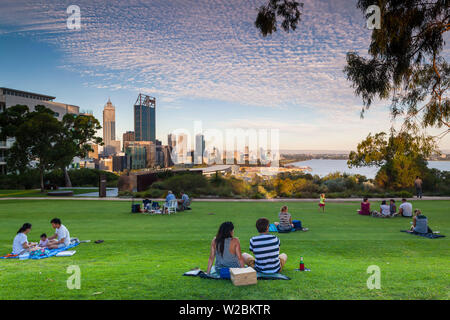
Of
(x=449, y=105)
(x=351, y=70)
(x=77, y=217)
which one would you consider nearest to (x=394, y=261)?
(x=449, y=105)

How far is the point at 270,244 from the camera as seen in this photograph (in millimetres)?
5574

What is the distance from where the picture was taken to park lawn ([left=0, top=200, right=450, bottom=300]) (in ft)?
15.1

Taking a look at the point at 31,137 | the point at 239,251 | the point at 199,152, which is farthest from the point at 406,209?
the point at 199,152

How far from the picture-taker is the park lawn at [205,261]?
4.61 m

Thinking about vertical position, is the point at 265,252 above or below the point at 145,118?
below

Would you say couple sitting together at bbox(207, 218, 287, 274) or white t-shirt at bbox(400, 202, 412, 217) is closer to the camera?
couple sitting together at bbox(207, 218, 287, 274)

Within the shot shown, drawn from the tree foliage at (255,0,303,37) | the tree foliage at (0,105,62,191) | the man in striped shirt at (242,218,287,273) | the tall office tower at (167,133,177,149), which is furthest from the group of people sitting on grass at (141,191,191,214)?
the tall office tower at (167,133,177,149)

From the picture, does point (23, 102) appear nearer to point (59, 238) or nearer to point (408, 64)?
point (59, 238)

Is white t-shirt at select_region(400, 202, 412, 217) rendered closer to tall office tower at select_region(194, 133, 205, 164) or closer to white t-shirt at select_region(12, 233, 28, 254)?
white t-shirt at select_region(12, 233, 28, 254)

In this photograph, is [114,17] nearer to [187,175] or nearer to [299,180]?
[187,175]

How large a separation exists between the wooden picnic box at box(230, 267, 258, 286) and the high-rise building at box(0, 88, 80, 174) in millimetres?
54520

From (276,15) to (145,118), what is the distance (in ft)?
298

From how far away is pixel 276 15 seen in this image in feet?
30.4

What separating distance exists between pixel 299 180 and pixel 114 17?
20.8 m
